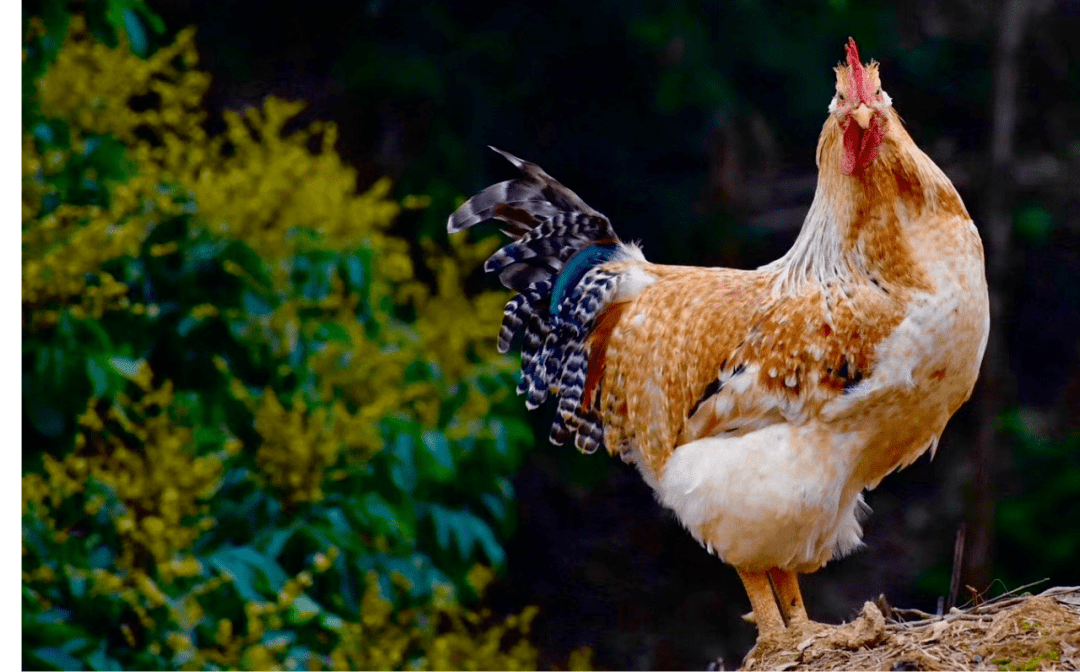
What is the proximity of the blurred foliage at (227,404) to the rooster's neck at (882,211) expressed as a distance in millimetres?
1657

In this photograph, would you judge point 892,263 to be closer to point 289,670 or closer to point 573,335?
point 573,335

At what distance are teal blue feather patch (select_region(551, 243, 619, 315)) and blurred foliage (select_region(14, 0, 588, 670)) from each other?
0.89 meters

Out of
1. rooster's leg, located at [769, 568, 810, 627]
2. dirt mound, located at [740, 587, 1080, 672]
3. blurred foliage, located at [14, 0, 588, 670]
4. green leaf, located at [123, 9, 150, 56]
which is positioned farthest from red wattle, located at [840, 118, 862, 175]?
green leaf, located at [123, 9, 150, 56]

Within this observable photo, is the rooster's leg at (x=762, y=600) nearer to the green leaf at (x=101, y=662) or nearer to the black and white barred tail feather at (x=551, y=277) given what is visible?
the black and white barred tail feather at (x=551, y=277)

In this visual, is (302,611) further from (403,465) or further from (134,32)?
(134,32)

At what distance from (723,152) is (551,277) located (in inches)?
81.6

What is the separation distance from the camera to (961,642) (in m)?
2.72

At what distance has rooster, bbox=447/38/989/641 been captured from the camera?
2859 mm

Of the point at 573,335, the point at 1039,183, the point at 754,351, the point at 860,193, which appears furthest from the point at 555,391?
the point at 1039,183

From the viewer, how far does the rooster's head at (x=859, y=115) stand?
284cm

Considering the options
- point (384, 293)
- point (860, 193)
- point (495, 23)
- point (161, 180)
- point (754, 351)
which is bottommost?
point (754, 351)

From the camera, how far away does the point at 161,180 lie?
4.32 metres

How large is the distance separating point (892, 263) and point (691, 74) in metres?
2.46

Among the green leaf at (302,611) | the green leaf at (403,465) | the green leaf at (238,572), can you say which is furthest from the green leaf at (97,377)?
the green leaf at (403,465)
